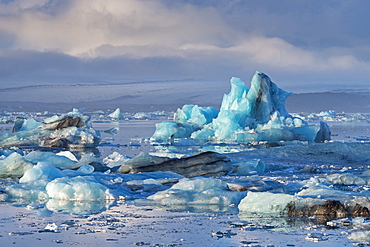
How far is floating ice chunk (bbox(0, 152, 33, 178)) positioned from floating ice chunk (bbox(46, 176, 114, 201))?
8.70 feet

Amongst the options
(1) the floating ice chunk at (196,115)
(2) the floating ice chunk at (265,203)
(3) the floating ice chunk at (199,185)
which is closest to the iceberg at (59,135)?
(1) the floating ice chunk at (196,115)

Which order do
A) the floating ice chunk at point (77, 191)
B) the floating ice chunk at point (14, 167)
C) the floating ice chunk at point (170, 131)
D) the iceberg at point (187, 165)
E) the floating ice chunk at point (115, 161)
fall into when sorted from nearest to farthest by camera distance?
the floating ice chunk at point (77, 191) < the floating ice chunk at point (14, 167) < the iceberg at point (187, 165) < the floating ice chunk at point (115, 161) < the floating ice chunk at point (170, 131)

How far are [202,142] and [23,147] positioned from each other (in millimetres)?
8329

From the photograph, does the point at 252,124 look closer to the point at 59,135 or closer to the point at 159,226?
the point at 59,135

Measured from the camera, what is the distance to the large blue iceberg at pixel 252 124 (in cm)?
2686

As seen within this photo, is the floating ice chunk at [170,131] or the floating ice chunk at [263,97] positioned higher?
the floating ice chunk at [263,97]

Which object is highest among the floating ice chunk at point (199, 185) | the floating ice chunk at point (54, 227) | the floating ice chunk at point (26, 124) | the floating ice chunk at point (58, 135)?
the floating ice chunk at point (26, 124)

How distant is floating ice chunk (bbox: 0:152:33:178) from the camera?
38.1ft

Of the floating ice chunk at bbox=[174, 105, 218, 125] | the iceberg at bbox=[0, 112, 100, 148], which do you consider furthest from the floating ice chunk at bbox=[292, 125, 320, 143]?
the iceberg at bbox=[0, 112, 100, 148]

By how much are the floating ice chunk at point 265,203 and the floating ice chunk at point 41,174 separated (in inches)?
148

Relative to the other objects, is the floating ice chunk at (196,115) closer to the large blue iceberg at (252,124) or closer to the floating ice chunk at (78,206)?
the large blue iceberg at (252,124)

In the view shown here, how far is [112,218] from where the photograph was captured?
7230 millimetres

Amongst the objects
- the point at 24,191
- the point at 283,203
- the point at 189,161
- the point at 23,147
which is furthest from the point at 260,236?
the point at 23,147

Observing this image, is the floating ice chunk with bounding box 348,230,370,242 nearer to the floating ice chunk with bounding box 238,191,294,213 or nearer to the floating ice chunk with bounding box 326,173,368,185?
the floating ice chunk with bounding box 238,191,294,213
